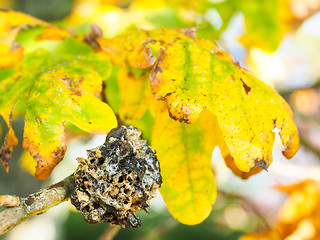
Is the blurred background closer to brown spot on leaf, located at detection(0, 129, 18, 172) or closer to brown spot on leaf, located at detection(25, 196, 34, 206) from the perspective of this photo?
brown spot on leaf, located at detection(0, 129, 18, 172)

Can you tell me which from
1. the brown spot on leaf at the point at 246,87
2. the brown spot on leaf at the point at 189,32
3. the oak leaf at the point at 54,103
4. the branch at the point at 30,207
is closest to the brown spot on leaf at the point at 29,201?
the branch at the point at 30,207

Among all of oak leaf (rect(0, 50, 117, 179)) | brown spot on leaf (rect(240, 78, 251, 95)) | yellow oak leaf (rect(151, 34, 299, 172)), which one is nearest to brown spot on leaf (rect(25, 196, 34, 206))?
oak leaf (rect(0, 50, 117, 179))

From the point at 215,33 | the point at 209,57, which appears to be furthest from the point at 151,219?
the point at 209,57

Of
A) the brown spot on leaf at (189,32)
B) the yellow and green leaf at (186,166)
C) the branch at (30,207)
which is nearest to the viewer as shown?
the branch at (30,207)

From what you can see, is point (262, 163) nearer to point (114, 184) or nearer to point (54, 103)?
point (114, 184)

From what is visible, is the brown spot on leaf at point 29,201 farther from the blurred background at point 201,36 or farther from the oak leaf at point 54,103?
the blurred background at point 201,36

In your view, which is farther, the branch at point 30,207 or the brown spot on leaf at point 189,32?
the brown spot on leaf at point 189,32

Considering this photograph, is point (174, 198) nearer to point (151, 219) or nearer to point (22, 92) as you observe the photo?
point (22, 92)
